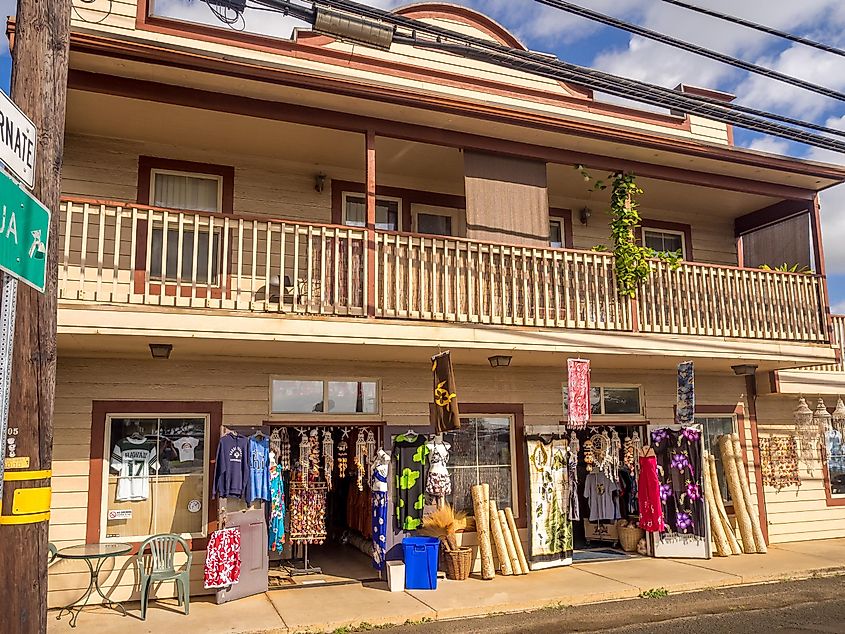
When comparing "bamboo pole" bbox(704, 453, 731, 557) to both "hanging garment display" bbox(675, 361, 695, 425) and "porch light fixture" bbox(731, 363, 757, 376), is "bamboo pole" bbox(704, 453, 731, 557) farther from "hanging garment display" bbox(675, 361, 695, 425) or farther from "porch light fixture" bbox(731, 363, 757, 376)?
Answer: "porch light fixture" bbox(731, 363, 757, 376)

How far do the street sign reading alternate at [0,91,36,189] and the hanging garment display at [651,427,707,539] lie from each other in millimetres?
10660

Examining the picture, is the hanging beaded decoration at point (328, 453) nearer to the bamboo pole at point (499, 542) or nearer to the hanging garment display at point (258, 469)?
the hanging garment display at point (258, 469)

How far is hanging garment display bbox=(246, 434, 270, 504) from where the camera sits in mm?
9688

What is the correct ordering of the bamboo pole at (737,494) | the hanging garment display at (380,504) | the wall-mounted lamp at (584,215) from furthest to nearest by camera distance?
the wall-mounted lamp at (584,215) → the bamboo pole at (737,494) → the hanging garment display at (380,504)

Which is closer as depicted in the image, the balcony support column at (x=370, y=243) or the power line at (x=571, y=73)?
the power line at (x=571, y=73)

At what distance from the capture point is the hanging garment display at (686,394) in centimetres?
1104

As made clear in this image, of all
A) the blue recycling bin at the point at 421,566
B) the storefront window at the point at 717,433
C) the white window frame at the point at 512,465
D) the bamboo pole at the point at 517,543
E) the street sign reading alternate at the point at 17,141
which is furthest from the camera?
the storefront window at the point at 717,433

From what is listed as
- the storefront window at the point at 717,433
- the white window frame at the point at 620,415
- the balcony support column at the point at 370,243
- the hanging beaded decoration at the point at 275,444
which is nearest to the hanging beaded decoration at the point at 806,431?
the storefront window at the point at 717,433

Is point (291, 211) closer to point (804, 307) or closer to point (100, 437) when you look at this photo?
point (100, 437)

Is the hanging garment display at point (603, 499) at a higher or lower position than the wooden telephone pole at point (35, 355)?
lower

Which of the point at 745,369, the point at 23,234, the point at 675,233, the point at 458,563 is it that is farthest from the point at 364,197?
the point at 23,234

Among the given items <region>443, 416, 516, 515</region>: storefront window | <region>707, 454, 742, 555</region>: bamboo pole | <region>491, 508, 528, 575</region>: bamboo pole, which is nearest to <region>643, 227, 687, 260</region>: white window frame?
<region>707, 454, 742, 555</region>: bamboo pole

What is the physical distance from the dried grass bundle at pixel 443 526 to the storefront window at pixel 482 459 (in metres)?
0.79


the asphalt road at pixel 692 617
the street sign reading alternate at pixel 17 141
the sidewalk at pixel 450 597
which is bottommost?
the asphalt road at pixel 692 617
